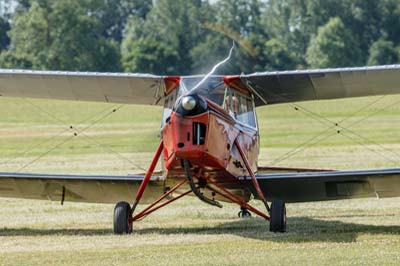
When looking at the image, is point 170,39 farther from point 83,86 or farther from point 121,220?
point 121,220

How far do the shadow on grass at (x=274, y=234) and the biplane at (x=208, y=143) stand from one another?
1.05ft

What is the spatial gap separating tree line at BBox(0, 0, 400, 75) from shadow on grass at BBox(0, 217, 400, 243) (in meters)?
44.5

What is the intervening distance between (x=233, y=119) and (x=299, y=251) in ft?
9.44

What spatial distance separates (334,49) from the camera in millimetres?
83688

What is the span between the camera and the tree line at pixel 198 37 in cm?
7081

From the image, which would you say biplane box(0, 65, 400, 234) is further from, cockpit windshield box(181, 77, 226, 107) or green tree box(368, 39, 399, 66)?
green tree box(368, 39, 399, 66)

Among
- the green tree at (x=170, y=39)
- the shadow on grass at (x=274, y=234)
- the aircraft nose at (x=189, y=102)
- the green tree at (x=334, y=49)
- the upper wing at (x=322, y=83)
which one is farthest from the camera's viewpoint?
the green tree at (x=334, y=49)

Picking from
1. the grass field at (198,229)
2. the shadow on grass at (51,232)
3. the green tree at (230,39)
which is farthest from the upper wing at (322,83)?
the green tree at (230,39)

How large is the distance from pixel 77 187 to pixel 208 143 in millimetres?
3067

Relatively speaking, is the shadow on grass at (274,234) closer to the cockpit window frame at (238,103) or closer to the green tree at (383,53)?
the cockpit window frame at (238,103)

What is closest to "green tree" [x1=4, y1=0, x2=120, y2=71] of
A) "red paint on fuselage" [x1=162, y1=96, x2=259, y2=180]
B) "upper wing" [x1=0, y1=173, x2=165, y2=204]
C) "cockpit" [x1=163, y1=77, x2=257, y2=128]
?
"upper wing" [x1=0, y1=173, x2=165, y2=204]

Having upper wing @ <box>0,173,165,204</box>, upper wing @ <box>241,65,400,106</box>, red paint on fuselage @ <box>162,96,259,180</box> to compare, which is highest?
upper wing @ <box>241,65,400,106</box>

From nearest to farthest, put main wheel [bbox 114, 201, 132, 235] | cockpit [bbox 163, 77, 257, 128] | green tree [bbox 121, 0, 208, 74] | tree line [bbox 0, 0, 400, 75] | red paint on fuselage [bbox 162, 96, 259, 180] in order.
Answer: red paint on fuselage [bbox 162, 96, 259, 180] → cockpit [bbox 163, 77, 257, 128] → main wheel [bbox 114, 201, 132, 235] → green tree [bbox 121, 0, 208, 74] → tree line [bbox 0, 0, 400, 75]

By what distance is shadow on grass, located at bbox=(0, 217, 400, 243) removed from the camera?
13.3m
